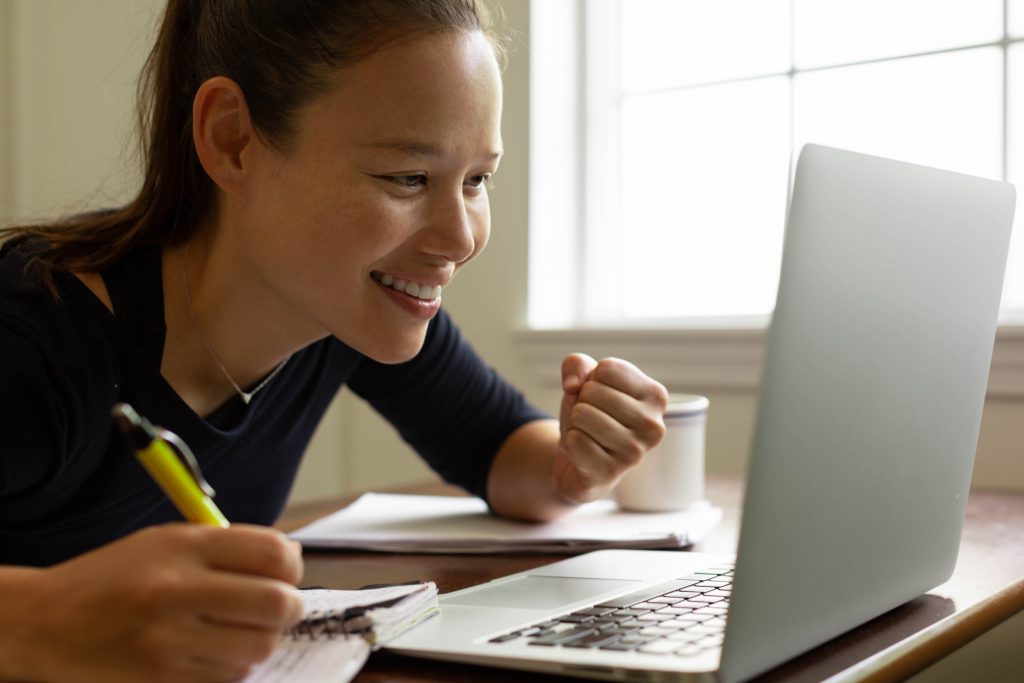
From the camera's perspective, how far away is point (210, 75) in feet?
3.37

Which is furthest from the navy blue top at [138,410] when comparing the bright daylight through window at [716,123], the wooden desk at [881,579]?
the bright daylight through window at [716,123]

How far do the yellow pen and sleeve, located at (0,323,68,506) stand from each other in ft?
1.21

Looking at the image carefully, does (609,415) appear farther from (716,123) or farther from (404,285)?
(716,123)

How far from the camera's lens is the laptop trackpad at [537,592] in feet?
2.35

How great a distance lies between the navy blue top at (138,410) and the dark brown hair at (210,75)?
1.4 inches

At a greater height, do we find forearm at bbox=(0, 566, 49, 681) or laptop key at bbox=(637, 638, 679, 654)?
forearm at bbox=(0, 566, 49, 681)

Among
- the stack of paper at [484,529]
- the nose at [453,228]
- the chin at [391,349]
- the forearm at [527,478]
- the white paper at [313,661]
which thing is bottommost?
the stack of paper at [484,529]

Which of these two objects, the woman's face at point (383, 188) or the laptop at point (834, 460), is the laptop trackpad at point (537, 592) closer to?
the laptop at point (834, 460)

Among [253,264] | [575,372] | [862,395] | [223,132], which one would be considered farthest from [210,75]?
[862,395]

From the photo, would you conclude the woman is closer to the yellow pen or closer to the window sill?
the yellow pen

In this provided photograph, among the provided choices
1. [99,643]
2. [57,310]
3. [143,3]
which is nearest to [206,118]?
[57,310]

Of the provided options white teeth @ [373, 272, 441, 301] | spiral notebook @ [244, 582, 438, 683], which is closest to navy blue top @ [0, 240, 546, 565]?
white teeth @ [373, 272, 441, 301]

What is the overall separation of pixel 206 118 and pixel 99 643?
1.98 ft

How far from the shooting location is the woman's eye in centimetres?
91
